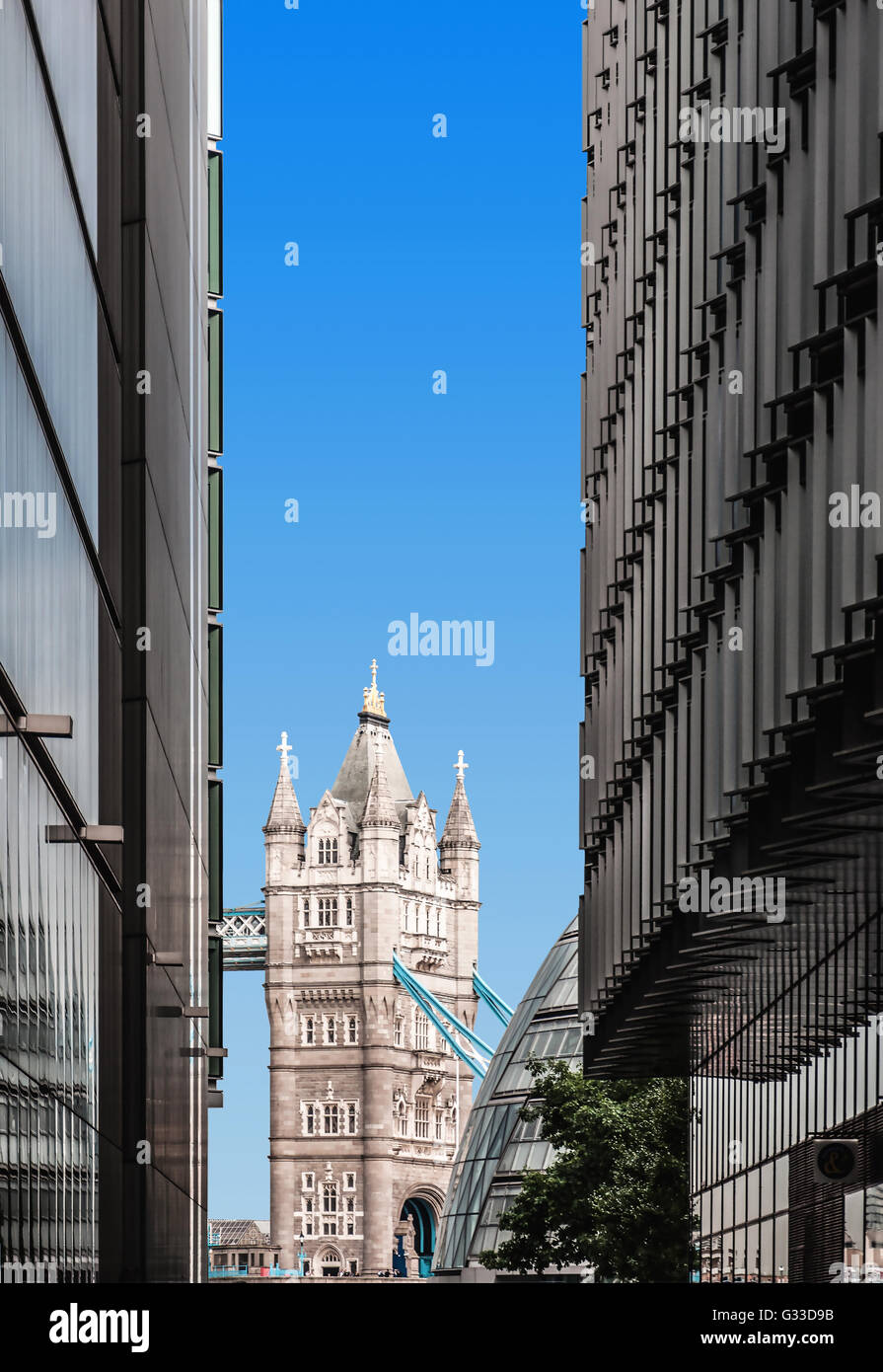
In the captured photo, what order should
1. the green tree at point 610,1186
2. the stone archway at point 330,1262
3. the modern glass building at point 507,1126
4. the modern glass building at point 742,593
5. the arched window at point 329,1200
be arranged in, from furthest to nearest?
1. the arched window at point 329,1200
2. the stone archway at point 330,1262
3. the modern glass building at point 507,1126
4. the green tree at point 610,1186
5. the modern glass building at point 742,593

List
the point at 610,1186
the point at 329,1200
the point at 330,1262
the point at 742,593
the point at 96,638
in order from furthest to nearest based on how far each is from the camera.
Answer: the point at 329,1200
the point at 330,1262
the point at 610,1186
the point at 742,593
the point at 96,638

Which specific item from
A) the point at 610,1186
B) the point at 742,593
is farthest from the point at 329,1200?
the point at 742,593

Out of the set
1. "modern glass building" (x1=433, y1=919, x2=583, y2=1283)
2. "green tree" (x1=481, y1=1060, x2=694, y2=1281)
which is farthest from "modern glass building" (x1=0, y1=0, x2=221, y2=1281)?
"modern glass building" (x1=433, y1=919, x2=583, y2=1283)

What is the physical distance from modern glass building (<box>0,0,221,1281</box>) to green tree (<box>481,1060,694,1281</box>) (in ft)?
47.3

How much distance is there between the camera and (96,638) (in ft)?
56.0

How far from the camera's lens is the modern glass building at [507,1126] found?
276ft

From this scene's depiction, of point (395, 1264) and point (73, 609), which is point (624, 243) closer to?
point (73, 609)

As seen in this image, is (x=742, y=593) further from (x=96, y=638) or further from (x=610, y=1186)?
(x=610, y=1186)

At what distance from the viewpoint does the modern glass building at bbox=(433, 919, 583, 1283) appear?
8406cm

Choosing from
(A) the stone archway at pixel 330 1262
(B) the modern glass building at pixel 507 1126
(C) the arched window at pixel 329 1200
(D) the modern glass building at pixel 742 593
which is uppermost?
(D) the modern glass building at pixel 742 593

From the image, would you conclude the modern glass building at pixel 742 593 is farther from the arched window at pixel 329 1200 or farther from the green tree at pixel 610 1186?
the arched window at pixel 329 1200

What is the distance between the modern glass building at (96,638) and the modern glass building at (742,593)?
552 cm

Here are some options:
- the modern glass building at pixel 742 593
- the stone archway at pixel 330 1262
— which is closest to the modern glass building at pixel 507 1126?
the modern glass building at pixel 742 593

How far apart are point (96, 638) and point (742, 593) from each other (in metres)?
5.80
